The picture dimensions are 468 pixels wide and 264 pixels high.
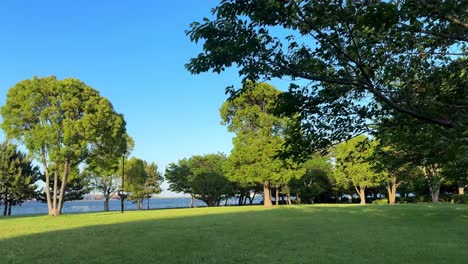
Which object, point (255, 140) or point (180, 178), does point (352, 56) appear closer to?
point (255, 140)

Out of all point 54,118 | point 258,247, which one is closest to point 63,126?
point 54,118

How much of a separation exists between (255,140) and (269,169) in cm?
300

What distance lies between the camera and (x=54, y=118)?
28.3 meters

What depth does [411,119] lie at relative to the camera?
487 centimetres

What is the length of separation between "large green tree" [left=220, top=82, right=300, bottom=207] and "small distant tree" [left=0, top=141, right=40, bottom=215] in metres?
22.6

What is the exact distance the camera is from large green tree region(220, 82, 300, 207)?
35.1m

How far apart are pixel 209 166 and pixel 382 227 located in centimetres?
3819

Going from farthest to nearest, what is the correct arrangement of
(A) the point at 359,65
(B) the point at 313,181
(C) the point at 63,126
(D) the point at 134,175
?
(B) the point at 313,181, (D) the point at 134,175, (C) the point at 63,126, (A) the point at 359,65

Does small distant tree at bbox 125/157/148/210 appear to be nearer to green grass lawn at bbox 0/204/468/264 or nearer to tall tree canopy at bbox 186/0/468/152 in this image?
green grass lawn at bbox 0/204/468/264

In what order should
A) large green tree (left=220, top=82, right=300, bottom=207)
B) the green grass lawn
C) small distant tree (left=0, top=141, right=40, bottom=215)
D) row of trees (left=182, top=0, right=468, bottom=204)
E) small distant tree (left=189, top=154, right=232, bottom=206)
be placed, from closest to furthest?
row of trees (left=182, top=0, right=468, bottom=204) → the green grass lawn → large green tree (left=220, top=82, right=300, bottom=207) → small distant tree (left=0, top=141, right=40, bottom=215) → small distant tree (left=189, top=154, right=232, bottom=206)

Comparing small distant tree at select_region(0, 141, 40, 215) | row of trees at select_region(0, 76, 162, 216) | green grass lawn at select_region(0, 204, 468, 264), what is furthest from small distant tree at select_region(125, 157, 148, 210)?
green grass lawn at select_region(0, 204, 468, 264)

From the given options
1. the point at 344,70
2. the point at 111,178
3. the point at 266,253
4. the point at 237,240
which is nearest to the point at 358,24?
the point at 344,70

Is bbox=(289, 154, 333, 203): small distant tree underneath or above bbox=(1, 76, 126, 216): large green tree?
underneath

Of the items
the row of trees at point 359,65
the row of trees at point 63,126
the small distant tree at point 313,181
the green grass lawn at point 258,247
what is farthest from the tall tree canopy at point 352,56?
the small distant tree at point 313,181
